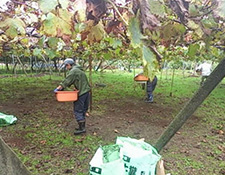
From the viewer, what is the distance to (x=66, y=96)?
4.80 m

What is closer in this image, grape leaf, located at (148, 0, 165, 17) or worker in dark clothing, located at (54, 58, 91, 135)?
grape leaf, located at (148, 0, 165, 17)

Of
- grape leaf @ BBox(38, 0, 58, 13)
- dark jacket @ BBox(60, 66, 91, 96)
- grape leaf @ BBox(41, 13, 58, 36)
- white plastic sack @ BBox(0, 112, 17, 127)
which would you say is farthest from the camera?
white plastic sack @ BBox(0, 112, 17, 127)

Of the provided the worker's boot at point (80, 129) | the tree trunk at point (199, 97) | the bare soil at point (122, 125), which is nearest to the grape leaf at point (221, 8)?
the tree trunk at point (199, 97)

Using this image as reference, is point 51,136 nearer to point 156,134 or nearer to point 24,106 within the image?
point 156,134

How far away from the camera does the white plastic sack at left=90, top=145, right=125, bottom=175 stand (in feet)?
4.87

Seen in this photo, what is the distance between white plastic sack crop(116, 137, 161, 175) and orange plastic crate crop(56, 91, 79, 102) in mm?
3151

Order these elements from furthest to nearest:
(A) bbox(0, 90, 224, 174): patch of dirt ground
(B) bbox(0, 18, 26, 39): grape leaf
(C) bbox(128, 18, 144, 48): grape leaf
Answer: (A) bbox(0, 90, 224, 174): patch of dirt ground
(B) bbox(0, 18, 26, 39): grape leaf
(C) bbox(128, 18, 144, 48): grape leaf

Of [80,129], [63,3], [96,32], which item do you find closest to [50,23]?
[63,3]

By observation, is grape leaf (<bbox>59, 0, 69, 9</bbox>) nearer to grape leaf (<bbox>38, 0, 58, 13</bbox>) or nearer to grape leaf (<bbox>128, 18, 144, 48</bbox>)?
grape leaf (<bbox>38, 0, 58, 13</bbox>)

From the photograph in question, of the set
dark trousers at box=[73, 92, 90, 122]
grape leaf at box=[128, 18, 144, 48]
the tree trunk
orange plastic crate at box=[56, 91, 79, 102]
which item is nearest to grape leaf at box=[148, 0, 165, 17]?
grape leaf at box=[128, 18, 144, 48]

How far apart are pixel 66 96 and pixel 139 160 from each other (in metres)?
3.44

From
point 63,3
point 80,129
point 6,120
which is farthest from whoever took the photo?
point 6,120

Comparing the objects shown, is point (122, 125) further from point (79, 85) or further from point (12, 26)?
point (12, 26)

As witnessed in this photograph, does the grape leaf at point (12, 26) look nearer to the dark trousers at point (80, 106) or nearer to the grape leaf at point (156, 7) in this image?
the grape leaf at point (156, 7)
